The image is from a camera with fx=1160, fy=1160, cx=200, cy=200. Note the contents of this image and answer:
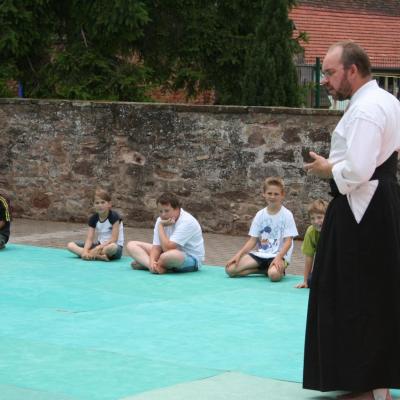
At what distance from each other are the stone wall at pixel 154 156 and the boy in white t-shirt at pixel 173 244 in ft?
9.77

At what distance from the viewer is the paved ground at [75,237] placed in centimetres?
1360

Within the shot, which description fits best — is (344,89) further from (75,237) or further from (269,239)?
(75,237)

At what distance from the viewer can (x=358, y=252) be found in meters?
6.11

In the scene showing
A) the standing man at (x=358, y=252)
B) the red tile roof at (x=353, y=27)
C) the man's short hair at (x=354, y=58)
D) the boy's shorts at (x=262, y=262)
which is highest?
the red tile roof at (x=353, y=27)

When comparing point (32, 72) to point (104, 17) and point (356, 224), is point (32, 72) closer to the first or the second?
point (104, 17)

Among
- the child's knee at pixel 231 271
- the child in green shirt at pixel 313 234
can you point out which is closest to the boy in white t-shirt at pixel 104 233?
the child's knee at pixel 231 271

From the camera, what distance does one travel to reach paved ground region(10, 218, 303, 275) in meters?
13.6

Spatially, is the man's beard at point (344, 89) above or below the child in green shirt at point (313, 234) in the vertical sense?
above

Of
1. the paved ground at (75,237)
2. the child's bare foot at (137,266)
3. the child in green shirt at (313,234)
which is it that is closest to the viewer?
the child in green shirt at (313,234)

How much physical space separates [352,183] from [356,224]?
25 centimetres

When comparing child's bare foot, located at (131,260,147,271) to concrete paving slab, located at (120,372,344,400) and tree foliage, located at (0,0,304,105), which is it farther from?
tree foliage, located at (0,0,304,105)

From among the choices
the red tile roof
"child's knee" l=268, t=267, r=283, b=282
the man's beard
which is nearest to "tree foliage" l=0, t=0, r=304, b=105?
"child's knee" l=268, t=267, r=283, b=282

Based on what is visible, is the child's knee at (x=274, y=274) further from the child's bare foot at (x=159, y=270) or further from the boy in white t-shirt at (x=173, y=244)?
the child's bare foot at (x=159, y=270)

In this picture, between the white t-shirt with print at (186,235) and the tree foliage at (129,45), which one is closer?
the white t-shirt with print at (186,235)
